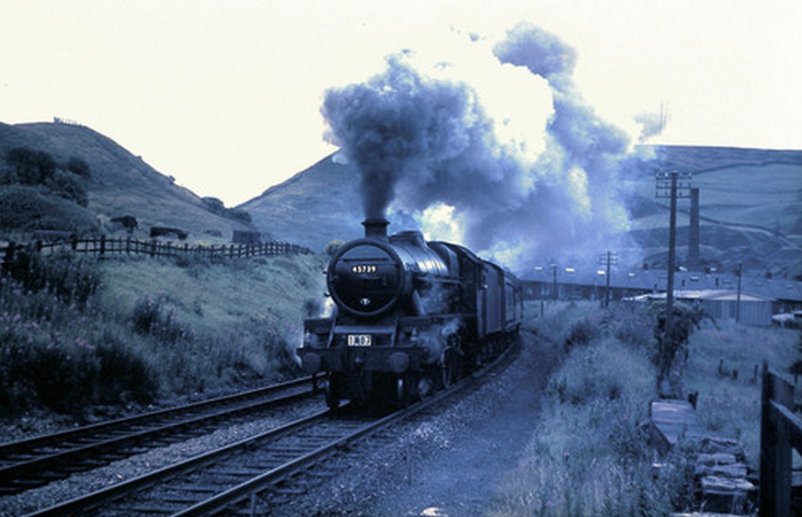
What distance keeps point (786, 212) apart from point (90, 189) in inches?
4795

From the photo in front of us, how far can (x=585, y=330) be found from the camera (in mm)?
27828

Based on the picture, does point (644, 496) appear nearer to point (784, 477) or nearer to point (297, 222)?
point (784, 477)

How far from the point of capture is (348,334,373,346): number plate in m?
12.7

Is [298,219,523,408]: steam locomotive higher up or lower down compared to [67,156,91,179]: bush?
A: lower down

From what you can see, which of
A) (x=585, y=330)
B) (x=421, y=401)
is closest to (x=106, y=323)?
(x=421, y=401)

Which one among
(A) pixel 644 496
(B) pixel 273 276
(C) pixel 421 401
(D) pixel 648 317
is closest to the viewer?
(A) pixel 644 496

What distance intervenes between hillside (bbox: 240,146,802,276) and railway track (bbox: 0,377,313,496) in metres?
84.2

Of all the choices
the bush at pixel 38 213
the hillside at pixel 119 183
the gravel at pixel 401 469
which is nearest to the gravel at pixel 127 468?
the gravel at pixel 401 469

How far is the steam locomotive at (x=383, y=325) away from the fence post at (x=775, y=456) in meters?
8.86

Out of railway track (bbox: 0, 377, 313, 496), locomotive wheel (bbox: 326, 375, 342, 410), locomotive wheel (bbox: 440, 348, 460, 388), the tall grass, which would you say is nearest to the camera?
the tall grass

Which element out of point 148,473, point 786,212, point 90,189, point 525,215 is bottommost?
point 148,473

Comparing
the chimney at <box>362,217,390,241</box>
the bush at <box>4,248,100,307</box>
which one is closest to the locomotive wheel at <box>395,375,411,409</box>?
the chimney at <box>362,217,390,241</box>

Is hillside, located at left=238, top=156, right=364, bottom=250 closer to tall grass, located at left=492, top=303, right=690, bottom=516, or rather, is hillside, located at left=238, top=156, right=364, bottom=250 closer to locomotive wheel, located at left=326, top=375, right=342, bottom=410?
tall grass, located at left=492, top=303, right=690, bottom=516

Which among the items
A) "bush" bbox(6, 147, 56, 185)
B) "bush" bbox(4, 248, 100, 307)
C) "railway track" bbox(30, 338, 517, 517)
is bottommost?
"railway track" bbox(30, 338, 517, 517)
